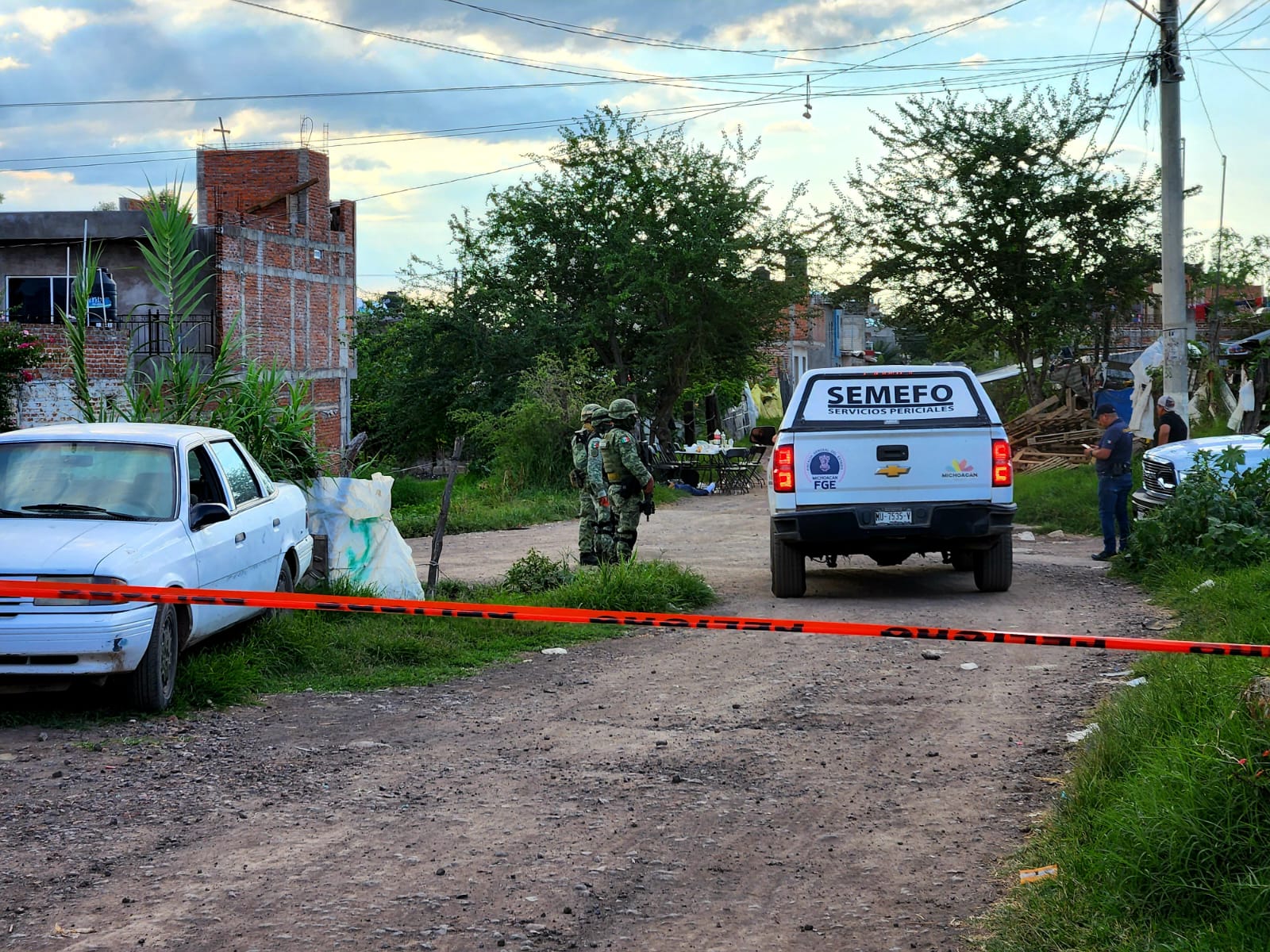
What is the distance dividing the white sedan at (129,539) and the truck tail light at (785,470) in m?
4.02

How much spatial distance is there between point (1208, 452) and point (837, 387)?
4.16 m

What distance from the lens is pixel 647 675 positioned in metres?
8.33

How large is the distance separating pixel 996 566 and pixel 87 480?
24.2 ft

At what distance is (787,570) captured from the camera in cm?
1157

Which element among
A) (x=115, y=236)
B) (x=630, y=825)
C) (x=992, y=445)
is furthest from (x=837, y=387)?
(x=115, y=236)

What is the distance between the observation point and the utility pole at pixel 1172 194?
1703 centimetres

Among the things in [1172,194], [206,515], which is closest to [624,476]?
[206,515]

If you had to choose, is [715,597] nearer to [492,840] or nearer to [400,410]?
[492,840]

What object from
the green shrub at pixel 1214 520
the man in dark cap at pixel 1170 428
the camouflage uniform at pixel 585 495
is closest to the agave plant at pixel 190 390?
the camouflage uniform at pixel 585 495

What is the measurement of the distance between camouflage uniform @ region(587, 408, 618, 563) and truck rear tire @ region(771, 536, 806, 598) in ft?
5.17

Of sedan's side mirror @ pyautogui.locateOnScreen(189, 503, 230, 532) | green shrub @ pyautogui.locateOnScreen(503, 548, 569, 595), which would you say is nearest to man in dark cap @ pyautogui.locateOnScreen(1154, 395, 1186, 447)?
green shrub @ pyautogui.locateOnScreen(503, 548, 569, 595)

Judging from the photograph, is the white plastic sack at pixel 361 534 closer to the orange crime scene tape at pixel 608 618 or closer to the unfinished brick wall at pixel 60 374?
the orange crime scene tape at pixel 608 618

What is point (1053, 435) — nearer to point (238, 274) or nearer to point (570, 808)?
point (238, 274)

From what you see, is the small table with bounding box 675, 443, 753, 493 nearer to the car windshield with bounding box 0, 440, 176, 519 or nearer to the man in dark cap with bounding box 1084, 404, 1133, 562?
the man in dark cap with bounding box 1084, 404, 1133, 562
